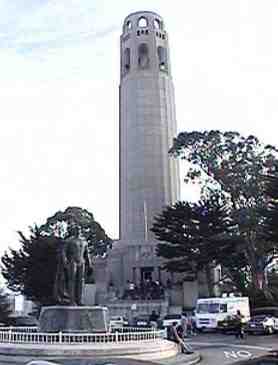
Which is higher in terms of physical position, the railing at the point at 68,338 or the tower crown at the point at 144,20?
the tower crown at the point at 144,20

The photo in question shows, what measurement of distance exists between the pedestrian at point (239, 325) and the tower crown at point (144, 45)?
35.6 metres

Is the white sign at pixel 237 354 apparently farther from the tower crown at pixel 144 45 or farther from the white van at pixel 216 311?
the tower crown at pixel 144 45

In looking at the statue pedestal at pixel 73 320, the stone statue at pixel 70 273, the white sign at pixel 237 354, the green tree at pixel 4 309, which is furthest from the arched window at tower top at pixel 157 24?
the statue pedestal at pixel 73 320

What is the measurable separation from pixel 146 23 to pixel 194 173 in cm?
2716

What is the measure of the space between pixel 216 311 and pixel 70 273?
16292 millimetres

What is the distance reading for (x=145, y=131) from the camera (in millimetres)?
60562

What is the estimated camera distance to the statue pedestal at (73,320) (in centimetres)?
1855

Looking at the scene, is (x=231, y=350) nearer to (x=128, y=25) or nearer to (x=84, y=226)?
(x=84, y=226)

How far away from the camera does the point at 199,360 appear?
18.0 meters

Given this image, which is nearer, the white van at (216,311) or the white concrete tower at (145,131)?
the white van at (216,311)

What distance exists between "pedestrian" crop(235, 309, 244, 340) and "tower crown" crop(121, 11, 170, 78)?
117ft

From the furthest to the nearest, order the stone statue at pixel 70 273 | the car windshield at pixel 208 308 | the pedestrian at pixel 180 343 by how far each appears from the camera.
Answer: the car windshield at pixel 208 308
the stone statue at pixel 70 273
the pedestrian at pixel 180 343

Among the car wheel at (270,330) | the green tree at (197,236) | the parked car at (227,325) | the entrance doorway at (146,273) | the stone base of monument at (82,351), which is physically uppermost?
the green tree at (197,236)

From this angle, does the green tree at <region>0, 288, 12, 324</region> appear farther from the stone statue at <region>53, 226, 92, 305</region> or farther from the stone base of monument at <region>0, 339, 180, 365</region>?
the stone base of monument at <region>0, 339, 180, 365</region>
